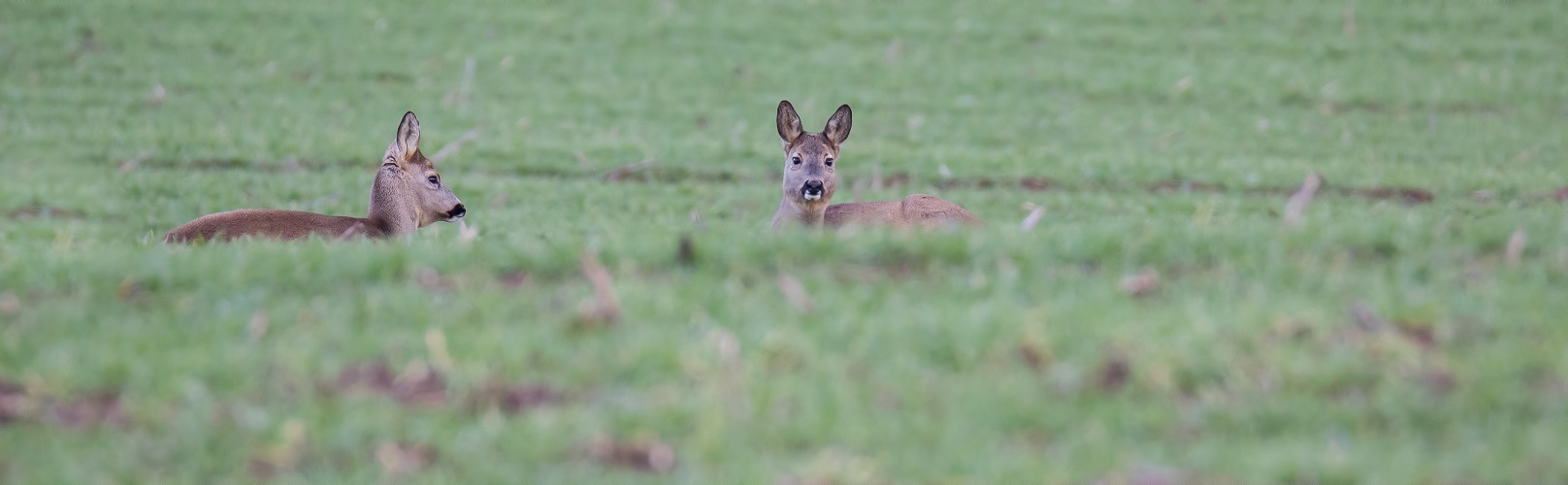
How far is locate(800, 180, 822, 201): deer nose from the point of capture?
12.6 m

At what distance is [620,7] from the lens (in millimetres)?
29500

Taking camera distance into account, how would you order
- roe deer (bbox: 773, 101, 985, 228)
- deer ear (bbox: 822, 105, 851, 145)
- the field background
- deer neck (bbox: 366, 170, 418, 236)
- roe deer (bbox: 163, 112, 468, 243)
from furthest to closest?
deer ear (bbox: 822, 105, 851, 145) → deer neck (bbox: 366, 170, 418, 236) → roe deer (bbox: 773, 101, 985, 228) → roe deer (bbox: 163, 112, 468, 243) → the field background

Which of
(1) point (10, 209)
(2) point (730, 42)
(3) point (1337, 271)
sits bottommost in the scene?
(1) point (10, 209)

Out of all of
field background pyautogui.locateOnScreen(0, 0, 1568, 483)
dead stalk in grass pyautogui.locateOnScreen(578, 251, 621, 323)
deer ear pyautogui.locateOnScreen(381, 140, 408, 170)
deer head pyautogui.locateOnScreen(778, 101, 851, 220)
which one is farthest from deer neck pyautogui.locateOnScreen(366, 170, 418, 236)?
dead stalk in grass pyautogui.locateOnScreen(578, 251, 621, 323)

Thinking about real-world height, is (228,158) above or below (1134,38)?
below

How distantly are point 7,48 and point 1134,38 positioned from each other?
61.2 ft

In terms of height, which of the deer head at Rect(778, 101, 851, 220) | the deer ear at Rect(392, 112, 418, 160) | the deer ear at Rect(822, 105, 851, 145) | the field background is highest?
the deer ear at Rect(822, 105, 851, 145)

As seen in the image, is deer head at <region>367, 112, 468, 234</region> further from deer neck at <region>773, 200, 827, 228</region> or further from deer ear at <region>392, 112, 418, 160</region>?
deer neck at <region>773, 200, 827, 228</region>

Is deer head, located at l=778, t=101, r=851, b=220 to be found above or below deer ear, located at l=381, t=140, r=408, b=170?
above

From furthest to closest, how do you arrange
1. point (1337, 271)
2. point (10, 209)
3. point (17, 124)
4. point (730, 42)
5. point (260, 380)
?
1. point (730, 42)
2. point (17, 124)
3. point (10, 209)
4. point (1337, 271)
5. point (260, 380)

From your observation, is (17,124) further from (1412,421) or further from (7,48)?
(1412,421)

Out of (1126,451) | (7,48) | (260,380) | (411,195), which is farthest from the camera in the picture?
(7,48)

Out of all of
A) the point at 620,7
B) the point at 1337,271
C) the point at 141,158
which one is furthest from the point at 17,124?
the point at 1337,271

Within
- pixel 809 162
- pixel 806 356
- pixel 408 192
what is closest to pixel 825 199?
pixel 809 162
